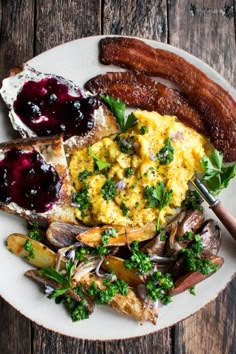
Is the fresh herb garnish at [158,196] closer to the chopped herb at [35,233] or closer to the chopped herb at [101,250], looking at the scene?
the chopped herb at [101,250]

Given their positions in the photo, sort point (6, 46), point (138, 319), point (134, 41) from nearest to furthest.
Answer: point (138, 319)
point (134, 41)
point (6, 46)

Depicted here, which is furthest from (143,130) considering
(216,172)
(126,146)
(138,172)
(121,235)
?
(121,235)

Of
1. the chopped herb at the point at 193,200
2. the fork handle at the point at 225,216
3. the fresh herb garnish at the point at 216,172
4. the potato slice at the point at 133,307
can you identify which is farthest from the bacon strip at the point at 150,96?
the potato slice at the point at 133,307

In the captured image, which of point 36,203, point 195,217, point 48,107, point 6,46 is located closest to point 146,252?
point 195,217

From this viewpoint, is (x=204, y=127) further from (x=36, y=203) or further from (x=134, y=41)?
(x=36, y=203)

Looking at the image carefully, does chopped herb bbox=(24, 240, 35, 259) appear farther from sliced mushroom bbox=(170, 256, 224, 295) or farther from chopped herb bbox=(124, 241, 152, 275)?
sliced mushroom bbox=(170, 256, 224, 295)

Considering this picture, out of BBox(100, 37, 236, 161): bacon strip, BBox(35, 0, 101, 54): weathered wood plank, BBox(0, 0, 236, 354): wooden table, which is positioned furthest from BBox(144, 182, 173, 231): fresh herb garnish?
BBox(35, 0, 101, 54): weathered wood plank

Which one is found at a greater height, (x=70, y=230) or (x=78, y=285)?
(x=70, y=230)
